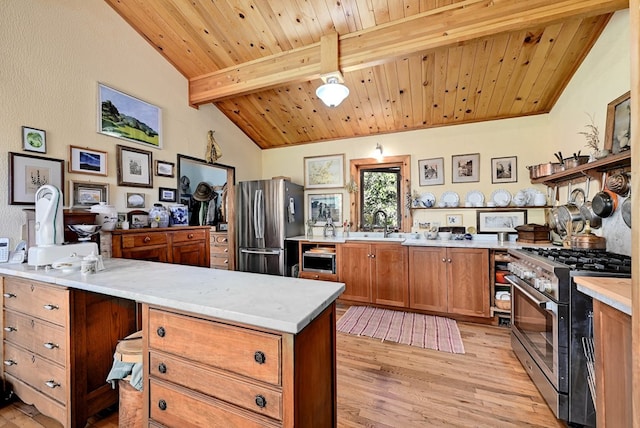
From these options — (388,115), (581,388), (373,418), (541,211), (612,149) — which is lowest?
(373,418)

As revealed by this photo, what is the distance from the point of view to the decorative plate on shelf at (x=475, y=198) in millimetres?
3501

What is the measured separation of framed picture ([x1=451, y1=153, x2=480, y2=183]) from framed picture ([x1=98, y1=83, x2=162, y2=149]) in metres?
3.82

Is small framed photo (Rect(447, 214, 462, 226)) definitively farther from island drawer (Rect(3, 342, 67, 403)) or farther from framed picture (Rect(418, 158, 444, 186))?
island drawer (Rect(3, 342, 67, 403))

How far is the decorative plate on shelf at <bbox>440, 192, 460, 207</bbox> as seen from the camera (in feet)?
11.8

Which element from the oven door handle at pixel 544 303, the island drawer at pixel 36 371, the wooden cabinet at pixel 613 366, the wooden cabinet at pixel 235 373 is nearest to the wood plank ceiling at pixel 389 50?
the oven door handle at pixel 544 303

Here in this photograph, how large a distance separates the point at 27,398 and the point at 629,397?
3.06 metres

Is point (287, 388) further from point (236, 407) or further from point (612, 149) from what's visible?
point (612, 149)

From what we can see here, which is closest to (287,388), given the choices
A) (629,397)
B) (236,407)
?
(236,407)

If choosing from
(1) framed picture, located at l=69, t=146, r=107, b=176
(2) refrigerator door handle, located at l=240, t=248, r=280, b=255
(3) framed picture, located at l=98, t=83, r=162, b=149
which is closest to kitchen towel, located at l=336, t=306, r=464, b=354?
(2) refrigerator door handle, located at l=240, t=248, r=280, b=255

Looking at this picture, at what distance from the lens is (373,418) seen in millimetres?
1610

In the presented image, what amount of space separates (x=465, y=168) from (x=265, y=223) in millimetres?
3000

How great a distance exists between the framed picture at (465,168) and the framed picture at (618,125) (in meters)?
1.44

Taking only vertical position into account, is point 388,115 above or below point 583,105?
above

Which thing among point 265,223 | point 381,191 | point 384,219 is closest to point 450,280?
Answer: point 384,219
